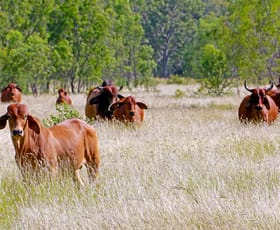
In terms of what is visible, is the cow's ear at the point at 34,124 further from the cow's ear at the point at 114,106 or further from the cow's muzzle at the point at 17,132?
the cow's ear at the point at 114,106

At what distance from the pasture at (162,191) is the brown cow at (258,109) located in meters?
4.37

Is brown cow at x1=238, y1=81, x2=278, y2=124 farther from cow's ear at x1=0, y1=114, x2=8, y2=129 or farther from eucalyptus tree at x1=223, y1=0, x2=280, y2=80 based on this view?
eucalyptus tree at x1=223, y1=0, x2=280, y2=80

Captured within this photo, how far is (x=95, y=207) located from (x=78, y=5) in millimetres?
33058

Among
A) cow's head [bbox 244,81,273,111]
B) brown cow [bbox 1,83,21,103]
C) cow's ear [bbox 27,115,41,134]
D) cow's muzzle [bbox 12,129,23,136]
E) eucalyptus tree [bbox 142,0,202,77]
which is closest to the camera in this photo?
cow's muzzle [bbox 12,129,23,136]

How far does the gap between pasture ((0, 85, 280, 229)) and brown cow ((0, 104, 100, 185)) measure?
0.23 meters

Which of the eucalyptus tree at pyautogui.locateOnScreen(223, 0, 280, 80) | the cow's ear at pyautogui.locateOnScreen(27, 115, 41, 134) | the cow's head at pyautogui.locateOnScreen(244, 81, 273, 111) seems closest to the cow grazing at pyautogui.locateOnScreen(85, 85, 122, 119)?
the cow's head at pyautogui.locateOnScreen(244, 81, 273, 111)

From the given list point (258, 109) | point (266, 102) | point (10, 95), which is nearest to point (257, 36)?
point (10, 95)

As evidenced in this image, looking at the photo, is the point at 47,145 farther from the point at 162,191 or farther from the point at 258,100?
the point at 258,100

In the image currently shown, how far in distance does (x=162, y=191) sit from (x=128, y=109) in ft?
26.2

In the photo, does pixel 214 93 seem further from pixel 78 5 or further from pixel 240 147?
pixel 240 147

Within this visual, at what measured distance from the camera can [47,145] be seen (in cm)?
850

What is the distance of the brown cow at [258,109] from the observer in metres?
16.5

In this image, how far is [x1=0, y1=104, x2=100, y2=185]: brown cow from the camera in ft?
27.0

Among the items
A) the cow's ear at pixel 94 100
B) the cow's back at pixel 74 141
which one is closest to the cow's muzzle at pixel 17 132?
the cow's back at pixel 74 141
